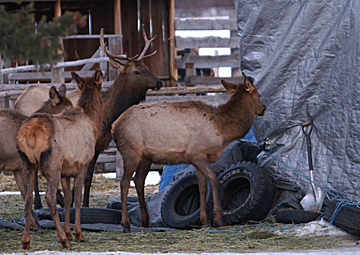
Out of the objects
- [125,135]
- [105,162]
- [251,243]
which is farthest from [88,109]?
[105,162]

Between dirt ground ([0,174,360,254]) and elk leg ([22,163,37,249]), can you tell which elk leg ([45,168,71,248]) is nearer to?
dirt ground ([0,174,360,254])

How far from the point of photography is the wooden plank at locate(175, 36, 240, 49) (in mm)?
14750

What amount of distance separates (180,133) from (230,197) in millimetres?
1258

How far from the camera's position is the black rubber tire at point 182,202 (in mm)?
7043

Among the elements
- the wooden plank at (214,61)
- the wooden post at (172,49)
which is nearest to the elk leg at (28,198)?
the wooden post at (172,49)

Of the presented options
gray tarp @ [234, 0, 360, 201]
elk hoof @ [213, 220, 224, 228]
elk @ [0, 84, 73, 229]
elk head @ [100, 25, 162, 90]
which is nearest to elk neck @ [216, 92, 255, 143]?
gray tarp @ [234, 0, 360, 201]

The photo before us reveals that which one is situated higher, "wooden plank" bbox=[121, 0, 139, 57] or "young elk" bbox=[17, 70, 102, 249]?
"wooden plank" bbox=[121, 0, 139, 57]

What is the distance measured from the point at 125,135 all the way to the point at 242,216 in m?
2.05

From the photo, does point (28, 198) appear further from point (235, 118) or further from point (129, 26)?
point (129, 26)

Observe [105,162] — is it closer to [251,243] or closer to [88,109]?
[88,109]

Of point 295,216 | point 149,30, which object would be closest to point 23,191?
point 295,216

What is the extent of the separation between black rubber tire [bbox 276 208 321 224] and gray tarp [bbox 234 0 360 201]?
69 centimetres

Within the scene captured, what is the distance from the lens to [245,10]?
7711 mm

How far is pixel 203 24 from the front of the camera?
48.8ft
